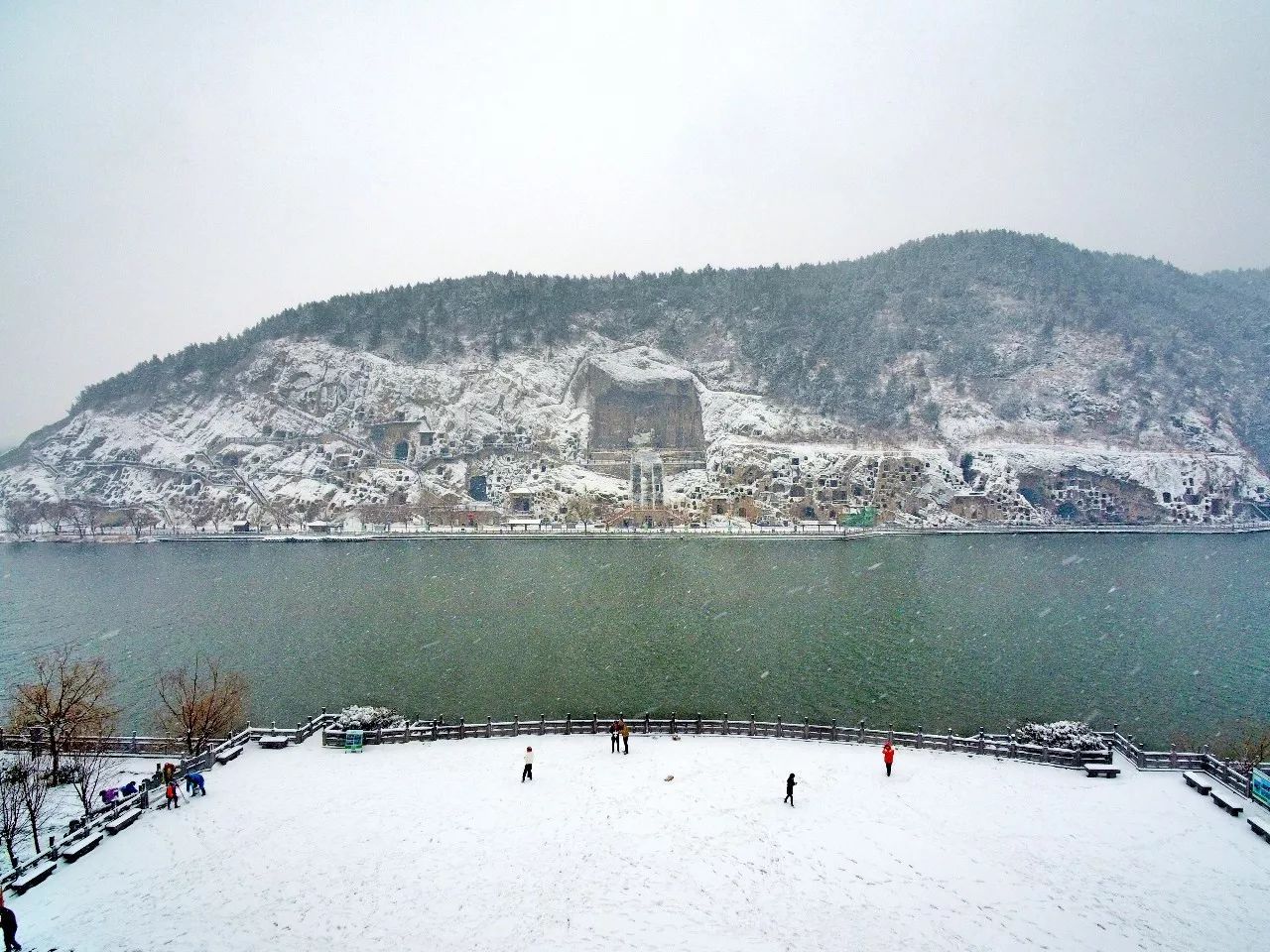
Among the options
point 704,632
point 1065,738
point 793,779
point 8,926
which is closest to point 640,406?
point 704,632

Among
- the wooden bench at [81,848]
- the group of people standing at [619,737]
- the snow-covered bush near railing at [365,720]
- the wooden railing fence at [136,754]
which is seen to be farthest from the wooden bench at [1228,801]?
the wooden bench at [81,848]

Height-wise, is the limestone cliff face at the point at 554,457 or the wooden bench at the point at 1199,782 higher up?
the limestone cliff face at the point at 554,457

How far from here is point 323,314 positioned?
128 metres

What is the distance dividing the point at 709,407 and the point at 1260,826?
102221mm

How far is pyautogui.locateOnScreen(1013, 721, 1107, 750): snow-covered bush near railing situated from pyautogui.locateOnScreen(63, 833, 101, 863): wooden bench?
2744cm

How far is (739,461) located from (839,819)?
8769cm

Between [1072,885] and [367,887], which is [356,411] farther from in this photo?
[1072,885]

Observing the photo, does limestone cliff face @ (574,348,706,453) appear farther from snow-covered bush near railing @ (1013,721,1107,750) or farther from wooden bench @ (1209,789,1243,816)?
wooden bench @ (1209,789,1243,816)

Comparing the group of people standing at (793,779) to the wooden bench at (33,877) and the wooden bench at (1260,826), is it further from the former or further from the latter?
the wooden bench at (33,877)

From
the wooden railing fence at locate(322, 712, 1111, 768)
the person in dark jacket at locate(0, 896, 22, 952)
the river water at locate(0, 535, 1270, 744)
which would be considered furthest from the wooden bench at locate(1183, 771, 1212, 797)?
the person in dark jacket at locate(0, 896, 22, 952)

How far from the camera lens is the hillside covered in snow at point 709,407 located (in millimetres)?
97812

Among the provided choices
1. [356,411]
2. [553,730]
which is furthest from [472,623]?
[356,411]

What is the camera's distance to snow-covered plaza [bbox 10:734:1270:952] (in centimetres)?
1264

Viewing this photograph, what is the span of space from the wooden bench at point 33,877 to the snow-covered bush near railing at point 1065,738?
27755mm
